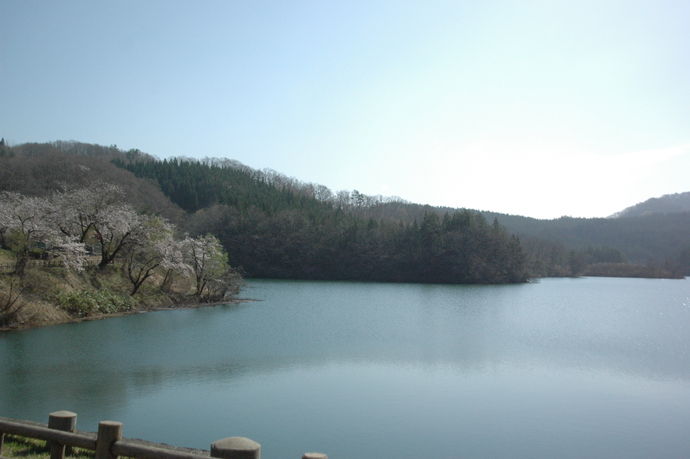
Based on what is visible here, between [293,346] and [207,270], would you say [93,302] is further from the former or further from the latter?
[293,346]

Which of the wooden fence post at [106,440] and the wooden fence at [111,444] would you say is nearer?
the wooden fence at [111,444]

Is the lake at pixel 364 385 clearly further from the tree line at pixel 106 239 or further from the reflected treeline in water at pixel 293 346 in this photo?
the tree line at pixel 106 239

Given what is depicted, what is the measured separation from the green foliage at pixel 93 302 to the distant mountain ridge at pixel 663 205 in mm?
135966

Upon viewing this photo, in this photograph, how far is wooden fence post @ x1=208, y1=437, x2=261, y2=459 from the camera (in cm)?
326

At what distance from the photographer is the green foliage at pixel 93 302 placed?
18.9 metres

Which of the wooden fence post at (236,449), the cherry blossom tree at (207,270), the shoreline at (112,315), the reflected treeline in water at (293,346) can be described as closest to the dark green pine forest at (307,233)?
the cherry blossom tree at (207,270)

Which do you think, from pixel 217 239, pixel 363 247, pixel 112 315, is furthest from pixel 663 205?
pixel 112 315

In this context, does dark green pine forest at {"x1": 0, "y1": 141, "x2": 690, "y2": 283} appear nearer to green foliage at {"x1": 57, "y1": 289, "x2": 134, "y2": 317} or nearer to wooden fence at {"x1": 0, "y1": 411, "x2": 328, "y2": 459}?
green foliage at {"x1": 57, "y1": 289, "x2": 134, "y2": 317}

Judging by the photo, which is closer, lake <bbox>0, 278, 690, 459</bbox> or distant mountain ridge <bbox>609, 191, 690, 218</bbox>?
lake <bbox>0, 278, 690, 459</bbox>

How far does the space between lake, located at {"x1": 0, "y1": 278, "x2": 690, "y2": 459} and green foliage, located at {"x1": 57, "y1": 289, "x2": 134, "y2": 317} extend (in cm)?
108

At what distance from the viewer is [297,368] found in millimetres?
12594

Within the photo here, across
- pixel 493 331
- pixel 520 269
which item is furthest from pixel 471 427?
pixel 520 269

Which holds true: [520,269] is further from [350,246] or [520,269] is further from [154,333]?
[154,333]

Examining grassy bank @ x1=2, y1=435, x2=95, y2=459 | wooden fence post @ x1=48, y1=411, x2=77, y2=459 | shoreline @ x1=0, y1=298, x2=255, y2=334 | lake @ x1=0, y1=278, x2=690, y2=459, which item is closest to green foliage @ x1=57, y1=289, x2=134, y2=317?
shoreline @ x1=0, y1=298, x2=255, y2=334
